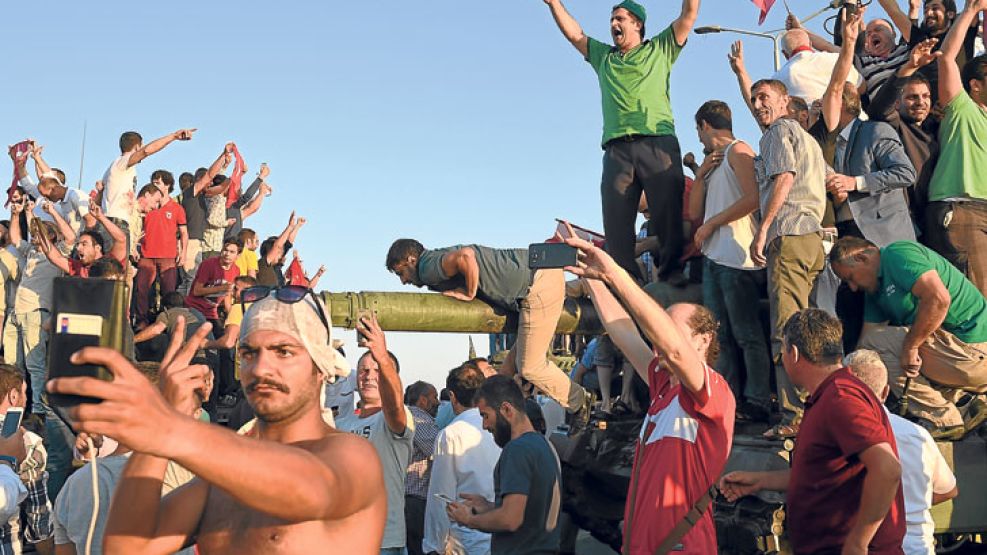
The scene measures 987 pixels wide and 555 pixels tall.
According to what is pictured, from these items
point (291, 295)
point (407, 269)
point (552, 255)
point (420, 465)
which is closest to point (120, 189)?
point (407, 269)

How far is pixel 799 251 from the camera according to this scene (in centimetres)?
685

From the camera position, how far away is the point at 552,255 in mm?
4496

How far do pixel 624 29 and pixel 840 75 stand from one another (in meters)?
1.75

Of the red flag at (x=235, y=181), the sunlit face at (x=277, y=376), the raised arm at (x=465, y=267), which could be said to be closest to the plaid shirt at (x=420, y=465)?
the raised arm at (x=465, y=267)

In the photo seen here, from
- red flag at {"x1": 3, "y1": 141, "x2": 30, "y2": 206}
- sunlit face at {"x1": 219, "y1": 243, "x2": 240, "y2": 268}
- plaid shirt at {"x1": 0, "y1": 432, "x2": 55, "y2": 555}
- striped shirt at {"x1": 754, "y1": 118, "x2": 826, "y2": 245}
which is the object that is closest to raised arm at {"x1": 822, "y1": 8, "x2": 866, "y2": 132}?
striped shirt at {"x1": 754, "y1": 118, "x2": 826, "y2": 245}

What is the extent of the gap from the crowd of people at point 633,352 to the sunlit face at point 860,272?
18 mm

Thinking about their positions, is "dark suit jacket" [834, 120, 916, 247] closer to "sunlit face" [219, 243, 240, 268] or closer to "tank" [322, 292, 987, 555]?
"tank" [322, 292, 987, 555]

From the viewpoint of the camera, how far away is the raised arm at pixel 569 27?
8750 mm

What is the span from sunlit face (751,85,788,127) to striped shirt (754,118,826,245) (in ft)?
0.84

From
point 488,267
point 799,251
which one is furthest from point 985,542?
point 488,267

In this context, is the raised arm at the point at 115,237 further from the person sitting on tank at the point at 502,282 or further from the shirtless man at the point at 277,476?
the shirtless man at the point at 277,476

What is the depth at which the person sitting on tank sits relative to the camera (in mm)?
A: 8484

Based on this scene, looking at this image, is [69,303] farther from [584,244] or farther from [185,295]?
[185,295]

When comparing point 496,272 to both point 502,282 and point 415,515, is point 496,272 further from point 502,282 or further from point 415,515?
point 415,515
